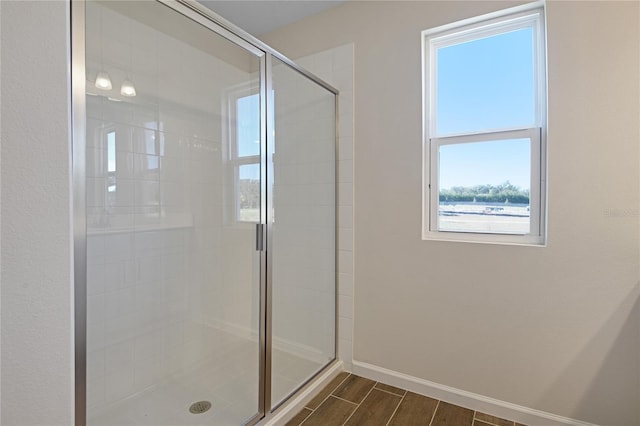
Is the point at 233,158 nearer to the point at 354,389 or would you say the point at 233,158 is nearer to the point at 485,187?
the point at 485,187

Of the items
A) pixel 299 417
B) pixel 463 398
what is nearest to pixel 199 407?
pixel 299 417

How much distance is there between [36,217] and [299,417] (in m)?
1.66

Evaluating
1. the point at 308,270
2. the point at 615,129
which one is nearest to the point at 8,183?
the point at 308,270

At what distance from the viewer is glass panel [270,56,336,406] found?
6.14 ft

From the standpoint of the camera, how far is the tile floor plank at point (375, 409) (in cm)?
175

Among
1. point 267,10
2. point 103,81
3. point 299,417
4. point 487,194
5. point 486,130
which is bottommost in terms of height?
point 299,417

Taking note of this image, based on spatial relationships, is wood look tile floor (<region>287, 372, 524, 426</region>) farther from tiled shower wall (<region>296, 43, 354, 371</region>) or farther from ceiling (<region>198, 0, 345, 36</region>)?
ceiling (<region>198, 0, 345, 36</region>)

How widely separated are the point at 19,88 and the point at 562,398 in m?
2.44

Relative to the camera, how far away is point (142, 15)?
1706 mm

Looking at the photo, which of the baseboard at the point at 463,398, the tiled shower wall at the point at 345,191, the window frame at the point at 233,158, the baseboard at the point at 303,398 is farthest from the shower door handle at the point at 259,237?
the baseboard at the point at 463,398

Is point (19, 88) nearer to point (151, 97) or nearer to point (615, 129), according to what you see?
point (151, 97)

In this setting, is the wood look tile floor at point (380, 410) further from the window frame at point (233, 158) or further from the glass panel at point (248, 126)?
the glass panel at point (248, 126)

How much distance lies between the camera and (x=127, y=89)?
183cm

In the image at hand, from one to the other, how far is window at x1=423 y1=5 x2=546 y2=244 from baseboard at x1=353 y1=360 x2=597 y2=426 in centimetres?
91
